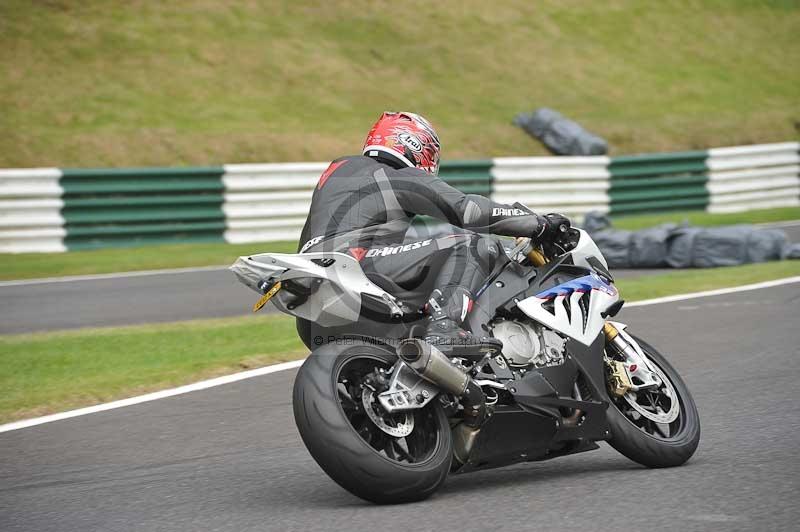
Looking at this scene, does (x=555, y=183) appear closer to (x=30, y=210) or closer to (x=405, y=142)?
(x=30, y=210)

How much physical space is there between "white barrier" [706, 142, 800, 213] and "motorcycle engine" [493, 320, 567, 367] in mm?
15273

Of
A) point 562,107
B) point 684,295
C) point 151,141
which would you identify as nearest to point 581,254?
point 684,295

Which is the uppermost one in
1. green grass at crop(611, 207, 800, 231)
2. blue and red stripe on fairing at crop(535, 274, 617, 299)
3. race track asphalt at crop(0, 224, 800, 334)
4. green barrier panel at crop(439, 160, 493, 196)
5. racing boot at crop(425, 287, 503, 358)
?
blue and red stripe on fairing at crop(535, 274, 617, 299)

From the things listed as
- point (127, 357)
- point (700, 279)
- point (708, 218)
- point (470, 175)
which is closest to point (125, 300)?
point (127, 357)

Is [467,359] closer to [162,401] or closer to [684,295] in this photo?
[162,401]

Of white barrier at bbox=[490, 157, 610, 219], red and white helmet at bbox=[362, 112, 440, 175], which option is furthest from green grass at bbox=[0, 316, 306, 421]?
white barrier at bbox=[490, 157, 610, 219]

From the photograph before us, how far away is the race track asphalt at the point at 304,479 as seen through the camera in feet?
14.7

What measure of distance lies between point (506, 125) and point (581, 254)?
712 inches

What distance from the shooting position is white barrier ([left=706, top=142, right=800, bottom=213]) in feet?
65.2

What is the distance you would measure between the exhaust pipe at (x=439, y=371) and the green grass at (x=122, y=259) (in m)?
10.5

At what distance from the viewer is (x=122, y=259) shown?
15.2m

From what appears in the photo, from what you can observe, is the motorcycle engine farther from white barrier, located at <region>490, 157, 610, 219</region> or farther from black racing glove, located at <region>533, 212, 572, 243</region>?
white barrier, located at <region>490, 157, 610, 219</region>

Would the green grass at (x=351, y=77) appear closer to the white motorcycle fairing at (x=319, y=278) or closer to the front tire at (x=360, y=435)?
the white motorcycle fairing at (x=319, y=278)

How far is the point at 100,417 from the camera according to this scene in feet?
22.2
